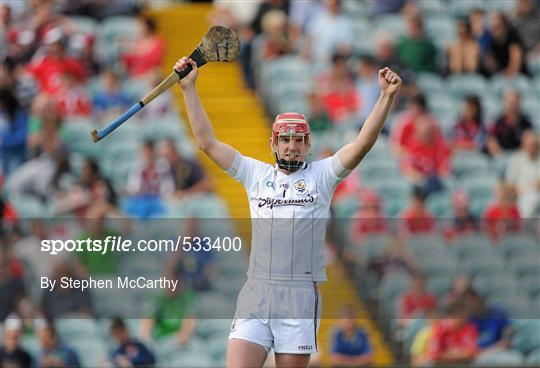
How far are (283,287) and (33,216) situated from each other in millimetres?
6206

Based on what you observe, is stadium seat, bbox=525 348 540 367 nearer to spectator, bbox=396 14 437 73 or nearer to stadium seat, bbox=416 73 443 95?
stadium seat, bbox=416 73 443 95

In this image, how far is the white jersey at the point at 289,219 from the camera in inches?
354

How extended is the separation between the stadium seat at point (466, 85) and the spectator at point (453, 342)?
14.8 feet

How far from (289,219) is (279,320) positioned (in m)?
0.59

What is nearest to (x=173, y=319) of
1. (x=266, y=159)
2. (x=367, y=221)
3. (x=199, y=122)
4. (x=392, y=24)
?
(x=367, y=221)

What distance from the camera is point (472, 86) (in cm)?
1856

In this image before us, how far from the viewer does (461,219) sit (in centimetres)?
1555

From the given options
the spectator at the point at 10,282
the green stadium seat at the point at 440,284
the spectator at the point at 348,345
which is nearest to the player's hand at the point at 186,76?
the spectator at the point at 10,282

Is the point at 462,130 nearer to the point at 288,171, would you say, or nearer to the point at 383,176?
the point at 383,176

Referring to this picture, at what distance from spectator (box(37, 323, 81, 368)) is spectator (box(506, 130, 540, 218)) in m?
5.13

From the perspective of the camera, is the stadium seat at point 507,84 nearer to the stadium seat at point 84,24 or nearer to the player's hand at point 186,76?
the stadium seat at point 84,24

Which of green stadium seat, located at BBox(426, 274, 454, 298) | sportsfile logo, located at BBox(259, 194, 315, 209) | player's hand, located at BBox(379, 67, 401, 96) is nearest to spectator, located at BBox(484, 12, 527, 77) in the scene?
green stadium seat, located at BBox(426, 274, 454, 298)

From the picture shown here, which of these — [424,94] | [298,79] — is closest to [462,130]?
[424,94]

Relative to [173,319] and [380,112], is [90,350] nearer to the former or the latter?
[173,319]
